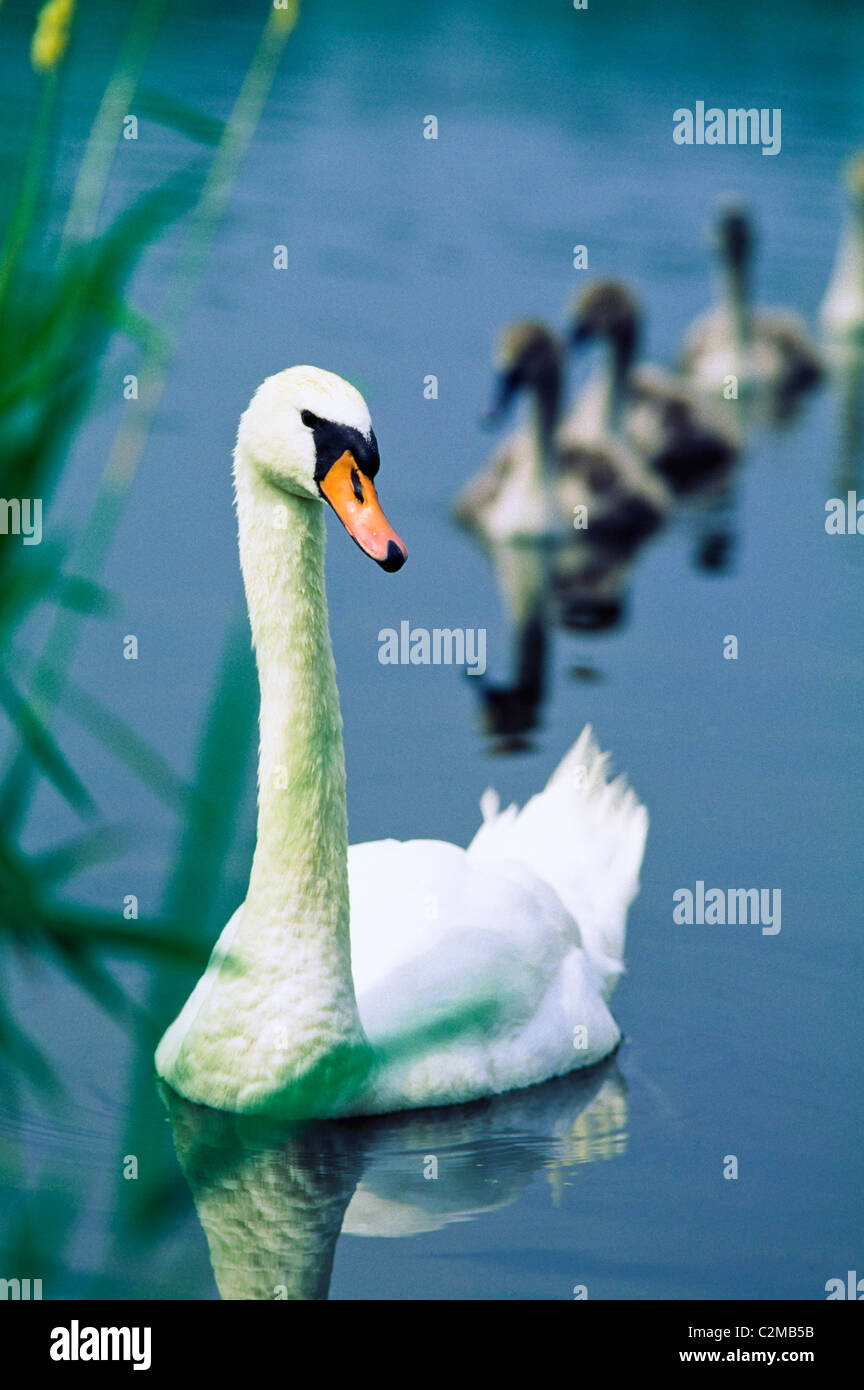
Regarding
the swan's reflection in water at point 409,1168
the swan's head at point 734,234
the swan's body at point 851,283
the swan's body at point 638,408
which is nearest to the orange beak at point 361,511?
the swan's reflection in water at point 409,1168

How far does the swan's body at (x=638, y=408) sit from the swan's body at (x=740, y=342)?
1.92 m

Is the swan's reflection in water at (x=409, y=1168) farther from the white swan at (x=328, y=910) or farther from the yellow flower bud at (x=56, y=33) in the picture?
the yellow flower bud at (x=56, y=33)

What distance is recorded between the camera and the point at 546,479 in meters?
11.8

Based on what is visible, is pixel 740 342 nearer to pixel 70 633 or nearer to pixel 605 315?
pixel 605 315

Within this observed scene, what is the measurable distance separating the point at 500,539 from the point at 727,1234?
264 inches

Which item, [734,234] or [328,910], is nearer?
[328,910]

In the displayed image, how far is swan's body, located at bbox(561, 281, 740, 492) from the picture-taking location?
13.3 metres

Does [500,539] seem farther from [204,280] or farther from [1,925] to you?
[1,925]

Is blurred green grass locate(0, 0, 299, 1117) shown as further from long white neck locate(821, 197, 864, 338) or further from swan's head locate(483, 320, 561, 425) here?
long white neck locate(821, 197, 864, 338)

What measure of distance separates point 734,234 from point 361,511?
1244 cm

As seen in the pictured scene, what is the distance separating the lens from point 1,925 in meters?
1.45

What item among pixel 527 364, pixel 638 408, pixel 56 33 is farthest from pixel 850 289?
pixel 56 33

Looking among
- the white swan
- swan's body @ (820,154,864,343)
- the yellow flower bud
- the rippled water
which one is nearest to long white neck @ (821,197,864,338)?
swan's body @ (820,154,864,343)

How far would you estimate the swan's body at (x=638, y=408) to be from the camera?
1326cm
